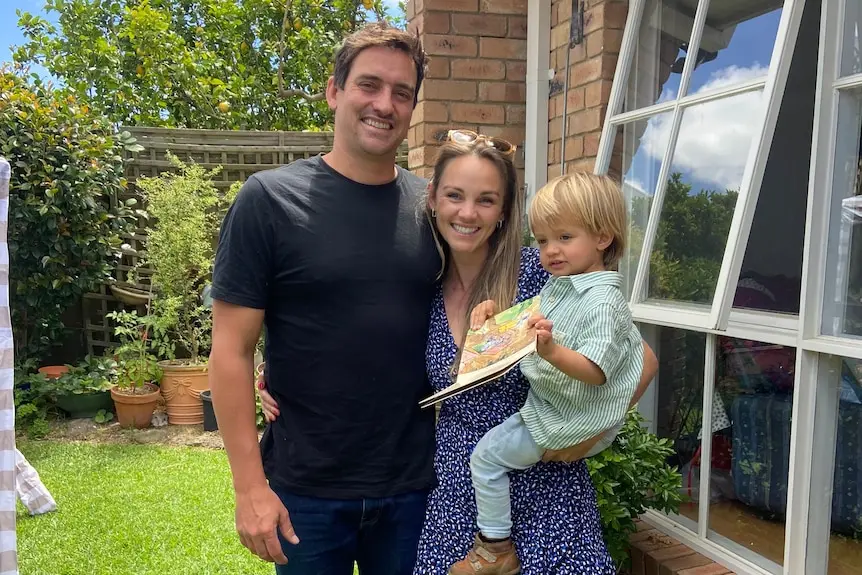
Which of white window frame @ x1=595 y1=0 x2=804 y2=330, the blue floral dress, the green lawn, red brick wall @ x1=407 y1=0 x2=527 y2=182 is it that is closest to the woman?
the blue floral dress

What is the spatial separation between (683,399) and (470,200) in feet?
4.39

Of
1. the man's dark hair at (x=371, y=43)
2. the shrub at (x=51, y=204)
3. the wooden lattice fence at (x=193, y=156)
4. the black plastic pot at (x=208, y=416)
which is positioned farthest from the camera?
the wooden lattice fence at (x=193, y=156)

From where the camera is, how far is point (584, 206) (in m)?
1.35

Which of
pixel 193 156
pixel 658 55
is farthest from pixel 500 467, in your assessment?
pixel 193 156

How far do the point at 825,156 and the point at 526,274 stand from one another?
945 millimetres

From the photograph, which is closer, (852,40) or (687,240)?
(852,40)

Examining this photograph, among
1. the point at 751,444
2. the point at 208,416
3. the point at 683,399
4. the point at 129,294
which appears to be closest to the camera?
the point at 751,444

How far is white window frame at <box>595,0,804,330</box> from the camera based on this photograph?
1.80 metres

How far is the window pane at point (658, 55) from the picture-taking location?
2.36 m

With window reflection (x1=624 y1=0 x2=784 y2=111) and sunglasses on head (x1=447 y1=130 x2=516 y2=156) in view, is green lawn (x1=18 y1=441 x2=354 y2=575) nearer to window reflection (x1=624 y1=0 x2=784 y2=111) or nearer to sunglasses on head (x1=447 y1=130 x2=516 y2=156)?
sunglasses on head (x1=447 y1=130 x2=516 y2=156)

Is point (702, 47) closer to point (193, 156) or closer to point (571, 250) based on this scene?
point (571, 250)

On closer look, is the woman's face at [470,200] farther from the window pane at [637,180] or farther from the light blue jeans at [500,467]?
the window pane at [637,180]

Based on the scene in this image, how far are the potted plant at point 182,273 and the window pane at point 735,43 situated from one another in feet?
14.7

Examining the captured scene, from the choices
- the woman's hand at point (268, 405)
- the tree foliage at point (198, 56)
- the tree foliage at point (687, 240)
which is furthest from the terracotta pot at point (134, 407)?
the tree foliage at point (198, 56)
